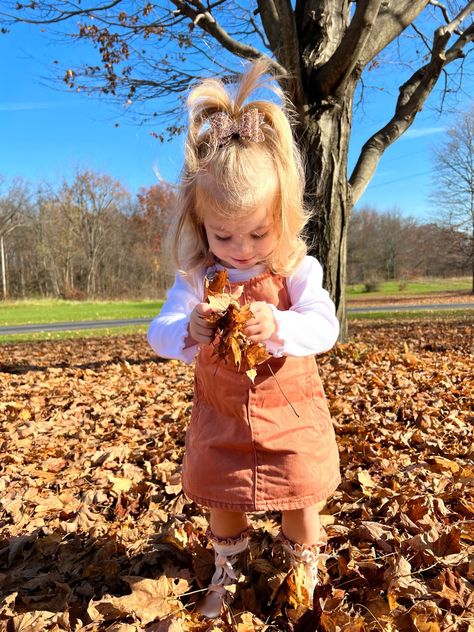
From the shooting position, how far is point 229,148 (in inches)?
62.4

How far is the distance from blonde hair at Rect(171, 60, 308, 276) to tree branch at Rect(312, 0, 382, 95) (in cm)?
320

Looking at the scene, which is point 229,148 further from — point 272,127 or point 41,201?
point 41,201

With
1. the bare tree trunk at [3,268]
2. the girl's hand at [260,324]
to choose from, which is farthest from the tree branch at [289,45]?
the bare tree trunk at [3,268]

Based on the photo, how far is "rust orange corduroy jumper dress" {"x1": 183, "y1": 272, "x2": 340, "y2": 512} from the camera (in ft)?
5.32

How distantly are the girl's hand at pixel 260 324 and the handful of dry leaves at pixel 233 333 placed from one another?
0.05ft

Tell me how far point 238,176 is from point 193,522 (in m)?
1.85

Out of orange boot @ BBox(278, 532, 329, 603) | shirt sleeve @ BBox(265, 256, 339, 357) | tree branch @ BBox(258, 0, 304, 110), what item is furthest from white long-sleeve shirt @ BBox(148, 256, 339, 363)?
tree branch @ BBox(258, 0, 304, 110)

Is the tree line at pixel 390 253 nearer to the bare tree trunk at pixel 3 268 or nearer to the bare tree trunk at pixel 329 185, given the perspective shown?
the bare tree trunk at pixel 3 268

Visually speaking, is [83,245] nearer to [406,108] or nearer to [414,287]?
[414,287]

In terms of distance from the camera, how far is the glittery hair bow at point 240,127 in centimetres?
161

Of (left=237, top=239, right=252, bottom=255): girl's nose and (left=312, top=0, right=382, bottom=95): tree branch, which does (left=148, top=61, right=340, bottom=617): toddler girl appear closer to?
(left=237, top=239, right=252, bottom=255): girl's nose

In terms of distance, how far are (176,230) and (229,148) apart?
0.38 metres

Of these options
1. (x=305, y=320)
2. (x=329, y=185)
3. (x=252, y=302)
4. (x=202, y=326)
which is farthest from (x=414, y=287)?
(x=202, y=326)

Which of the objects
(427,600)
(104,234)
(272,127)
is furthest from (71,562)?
(104,234)
